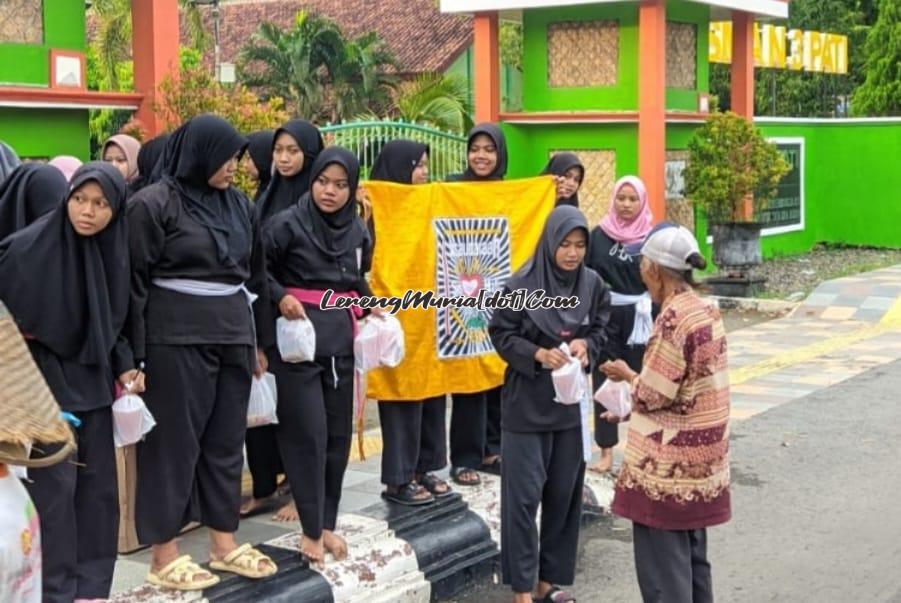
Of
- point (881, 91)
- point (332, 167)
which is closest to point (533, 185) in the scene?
point (332, 167)

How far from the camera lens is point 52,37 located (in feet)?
28.3

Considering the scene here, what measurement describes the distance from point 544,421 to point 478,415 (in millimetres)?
1446

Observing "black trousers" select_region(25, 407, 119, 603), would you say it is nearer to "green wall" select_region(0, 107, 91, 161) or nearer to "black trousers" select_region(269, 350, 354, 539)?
"black trousers" select_region(269, 350, 354, 539)

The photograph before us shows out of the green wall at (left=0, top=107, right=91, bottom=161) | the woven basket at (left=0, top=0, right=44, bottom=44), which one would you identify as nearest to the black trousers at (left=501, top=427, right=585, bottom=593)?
the green wall at (left=0, top=107, right=91, bottom=161)

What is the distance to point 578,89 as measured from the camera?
16.0 metres

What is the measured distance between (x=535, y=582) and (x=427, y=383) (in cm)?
132

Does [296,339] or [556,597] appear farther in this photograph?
[556,597]

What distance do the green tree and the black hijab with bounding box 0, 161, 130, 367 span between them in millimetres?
26234

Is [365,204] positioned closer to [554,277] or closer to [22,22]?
[554,277]

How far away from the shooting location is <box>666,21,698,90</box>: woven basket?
16.0 meters

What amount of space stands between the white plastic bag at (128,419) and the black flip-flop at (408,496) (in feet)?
5.81

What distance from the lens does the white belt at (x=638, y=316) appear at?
6.84 m

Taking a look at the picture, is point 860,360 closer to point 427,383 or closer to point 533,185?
point 533,185

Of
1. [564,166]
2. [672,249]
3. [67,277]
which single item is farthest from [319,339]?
[564,166]
